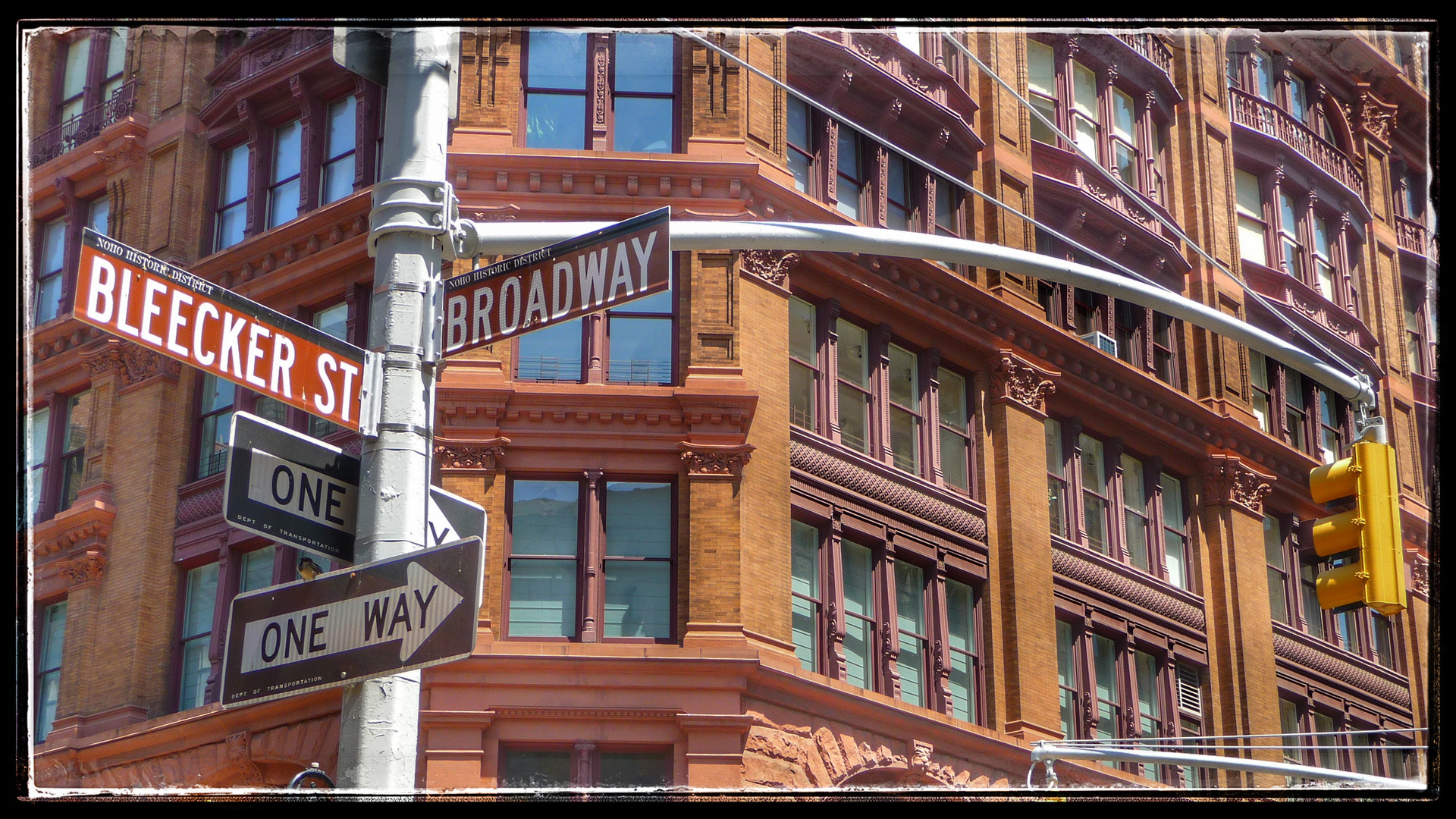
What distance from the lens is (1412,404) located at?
125 feet

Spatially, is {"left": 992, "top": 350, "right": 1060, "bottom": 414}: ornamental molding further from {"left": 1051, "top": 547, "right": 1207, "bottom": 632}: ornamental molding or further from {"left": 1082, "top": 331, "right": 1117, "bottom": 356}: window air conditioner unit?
{"left": 1051, "top": 547, "right": 1207, "bottom": 632}: ornamental molding

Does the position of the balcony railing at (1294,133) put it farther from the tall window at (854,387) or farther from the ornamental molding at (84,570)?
the ornamental molding at (84,570)

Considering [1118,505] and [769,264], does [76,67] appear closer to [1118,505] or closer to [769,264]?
[769,264]

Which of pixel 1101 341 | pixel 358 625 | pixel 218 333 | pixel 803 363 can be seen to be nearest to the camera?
pixel 358 625

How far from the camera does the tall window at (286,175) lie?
27.7 meters

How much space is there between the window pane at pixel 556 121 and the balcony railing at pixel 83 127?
7.91m

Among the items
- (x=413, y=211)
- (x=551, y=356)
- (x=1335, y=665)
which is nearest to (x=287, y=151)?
(x=551, y=356)

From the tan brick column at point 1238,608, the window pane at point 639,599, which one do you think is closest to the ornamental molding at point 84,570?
the window pane at point 639,599

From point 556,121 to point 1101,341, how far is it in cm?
1099

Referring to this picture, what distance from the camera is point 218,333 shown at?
336 inches

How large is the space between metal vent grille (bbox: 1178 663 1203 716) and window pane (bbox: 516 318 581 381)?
12.8m

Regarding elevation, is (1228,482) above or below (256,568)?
above

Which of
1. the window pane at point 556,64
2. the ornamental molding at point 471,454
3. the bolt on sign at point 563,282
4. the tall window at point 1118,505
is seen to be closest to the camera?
the bolt on sign at point 563,282

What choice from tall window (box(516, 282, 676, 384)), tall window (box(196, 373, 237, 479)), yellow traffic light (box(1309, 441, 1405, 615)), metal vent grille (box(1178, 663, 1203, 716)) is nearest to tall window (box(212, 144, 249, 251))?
tall window (box(196, 373, 237, 479))
